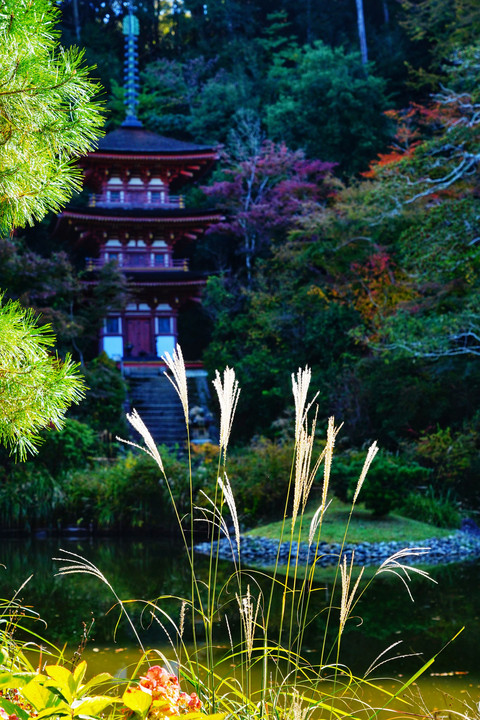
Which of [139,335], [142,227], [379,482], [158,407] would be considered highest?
[142,227]

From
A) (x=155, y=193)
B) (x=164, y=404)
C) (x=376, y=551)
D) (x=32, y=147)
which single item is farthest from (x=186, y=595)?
(x=155, y=193)

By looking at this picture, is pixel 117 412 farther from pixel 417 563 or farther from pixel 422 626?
pixel 422 626

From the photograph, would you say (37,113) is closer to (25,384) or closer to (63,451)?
(25,384)

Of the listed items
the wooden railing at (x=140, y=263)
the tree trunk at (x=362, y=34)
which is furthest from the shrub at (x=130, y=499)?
the tree trunk at (x=362, y=34)

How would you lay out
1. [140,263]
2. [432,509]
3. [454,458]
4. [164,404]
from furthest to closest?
[140,263] < [164,404] < [454,458] < [432,509]

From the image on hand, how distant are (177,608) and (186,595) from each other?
10.2 inches

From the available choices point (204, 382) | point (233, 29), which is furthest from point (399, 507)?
point (233, 29)

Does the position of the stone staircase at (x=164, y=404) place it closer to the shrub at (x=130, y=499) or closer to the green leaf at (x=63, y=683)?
the shrub at (x=130, y=499)

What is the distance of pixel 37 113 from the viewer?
209 cm

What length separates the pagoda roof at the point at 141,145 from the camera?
1625cm

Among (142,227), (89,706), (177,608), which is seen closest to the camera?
(89,706)

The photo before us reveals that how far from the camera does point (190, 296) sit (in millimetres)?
16594

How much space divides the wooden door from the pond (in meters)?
8.98

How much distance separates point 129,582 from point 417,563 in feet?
9.06
